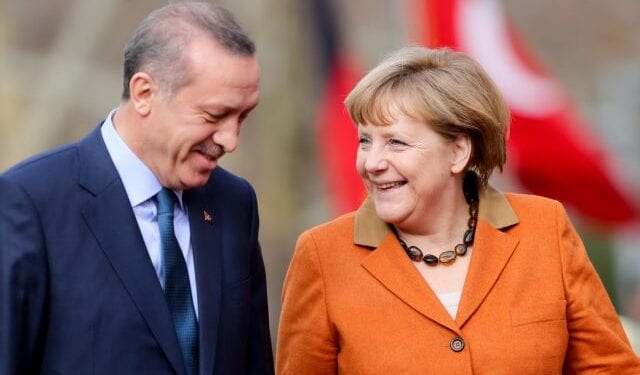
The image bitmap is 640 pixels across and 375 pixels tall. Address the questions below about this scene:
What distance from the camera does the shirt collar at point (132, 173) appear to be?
364cm

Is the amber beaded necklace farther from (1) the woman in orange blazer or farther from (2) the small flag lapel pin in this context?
(2) the small flag lapel pin

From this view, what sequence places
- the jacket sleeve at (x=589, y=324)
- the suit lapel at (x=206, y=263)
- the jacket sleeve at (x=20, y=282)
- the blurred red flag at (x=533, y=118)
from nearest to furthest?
the jacket sleeve at (x=20, y=282) < the suit lapel at (x=206, y=263) < the jacket sleeve at (x=589, y=324) < the blurred red flag at (x=533, y=118)

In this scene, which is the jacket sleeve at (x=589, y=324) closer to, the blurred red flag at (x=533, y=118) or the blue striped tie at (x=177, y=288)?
the blue striped tie at (x=177, y=288)

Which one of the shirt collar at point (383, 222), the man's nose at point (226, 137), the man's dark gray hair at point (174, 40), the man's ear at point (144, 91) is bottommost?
the shirt collar at point (383, 222)

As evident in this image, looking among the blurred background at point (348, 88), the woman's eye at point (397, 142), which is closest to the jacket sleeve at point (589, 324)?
the woman's eye at point (397, 142)

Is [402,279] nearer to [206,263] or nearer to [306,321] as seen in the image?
[306,321]

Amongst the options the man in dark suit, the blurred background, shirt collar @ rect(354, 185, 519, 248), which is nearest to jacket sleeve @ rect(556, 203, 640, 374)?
shirt collar @ rect(354, 185, 519, 248)

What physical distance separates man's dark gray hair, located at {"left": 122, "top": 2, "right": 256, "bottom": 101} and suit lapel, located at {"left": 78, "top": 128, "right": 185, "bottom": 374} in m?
0.20

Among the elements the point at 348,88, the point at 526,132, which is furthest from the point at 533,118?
the point at 348,88

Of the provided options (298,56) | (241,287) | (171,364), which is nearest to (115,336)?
(171,364)

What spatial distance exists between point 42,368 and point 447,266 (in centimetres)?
115

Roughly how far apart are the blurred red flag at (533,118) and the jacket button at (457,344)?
3.49m

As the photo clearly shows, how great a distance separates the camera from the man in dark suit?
136 inches

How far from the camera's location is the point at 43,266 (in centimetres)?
344
